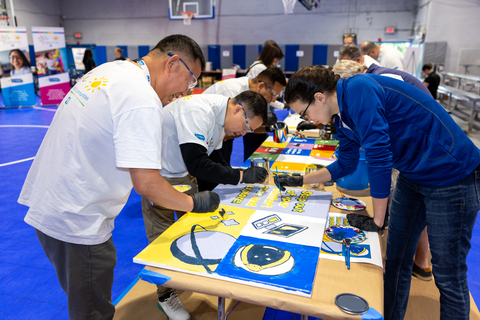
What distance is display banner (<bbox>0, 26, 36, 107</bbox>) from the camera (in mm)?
8023

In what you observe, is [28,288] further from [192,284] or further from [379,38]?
[379,38]

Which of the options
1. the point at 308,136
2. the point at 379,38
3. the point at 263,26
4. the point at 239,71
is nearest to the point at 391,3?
the point at 379,38

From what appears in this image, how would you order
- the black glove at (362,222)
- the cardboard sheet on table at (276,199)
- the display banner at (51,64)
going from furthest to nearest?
the display banner at (51,64) < the cardboard sheet on table at (276,199) < the black glove at (362,222)

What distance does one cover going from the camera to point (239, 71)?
11.2 m

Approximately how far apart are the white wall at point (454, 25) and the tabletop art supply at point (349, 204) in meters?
8.65

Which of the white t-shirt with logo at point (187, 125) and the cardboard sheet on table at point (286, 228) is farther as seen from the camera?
the white t-shirt with logo at point (187, 125)

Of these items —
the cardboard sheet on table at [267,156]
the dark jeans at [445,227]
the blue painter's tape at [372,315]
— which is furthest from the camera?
the cardboard sheet on table at [267,156]

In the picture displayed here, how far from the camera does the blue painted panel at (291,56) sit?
35.9ft

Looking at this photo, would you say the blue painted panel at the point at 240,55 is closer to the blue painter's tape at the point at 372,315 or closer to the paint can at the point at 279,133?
the paint can at the point at 279,133

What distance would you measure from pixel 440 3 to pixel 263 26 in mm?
5311

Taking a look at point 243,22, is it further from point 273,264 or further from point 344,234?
point 273,264

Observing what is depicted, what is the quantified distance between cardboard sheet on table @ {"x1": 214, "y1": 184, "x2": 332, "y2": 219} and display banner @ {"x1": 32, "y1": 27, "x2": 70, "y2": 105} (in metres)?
9.34

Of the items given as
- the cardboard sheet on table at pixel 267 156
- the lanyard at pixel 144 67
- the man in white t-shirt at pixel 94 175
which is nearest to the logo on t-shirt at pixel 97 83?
the man in white t-shirt at pixel 94 175

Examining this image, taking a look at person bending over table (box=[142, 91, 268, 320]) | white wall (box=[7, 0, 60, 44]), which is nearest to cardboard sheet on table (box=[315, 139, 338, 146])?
person bending over table (box=[142, 91, 268, 320])
